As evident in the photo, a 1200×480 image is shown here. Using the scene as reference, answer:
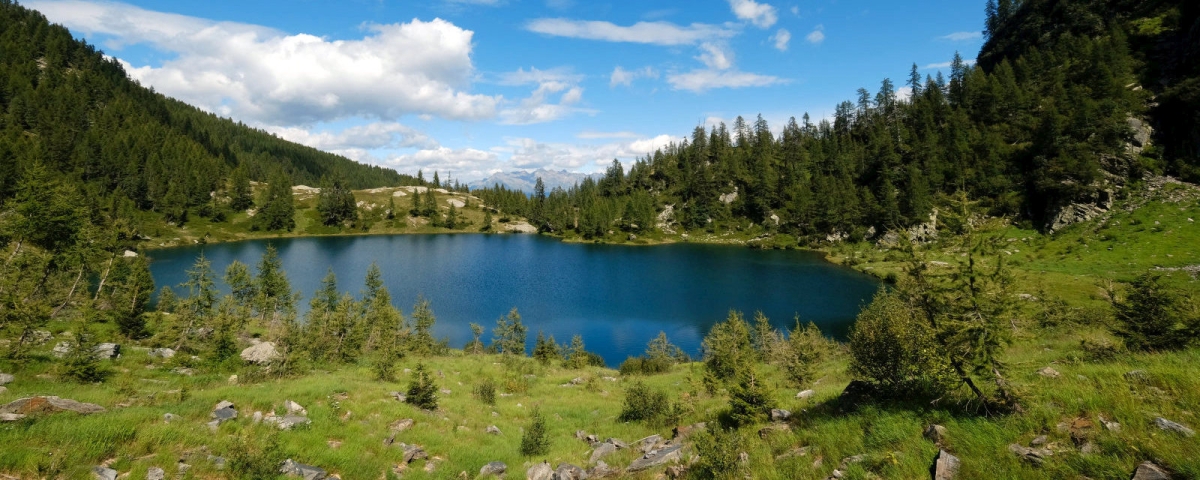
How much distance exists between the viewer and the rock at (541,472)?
13172mm

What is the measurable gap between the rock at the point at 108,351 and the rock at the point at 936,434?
1350 inches

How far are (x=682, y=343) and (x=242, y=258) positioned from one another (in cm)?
11037

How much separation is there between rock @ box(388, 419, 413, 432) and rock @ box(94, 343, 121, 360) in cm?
1777

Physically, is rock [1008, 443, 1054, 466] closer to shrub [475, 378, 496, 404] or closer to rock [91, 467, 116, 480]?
rock [91, 467, 116, 480]

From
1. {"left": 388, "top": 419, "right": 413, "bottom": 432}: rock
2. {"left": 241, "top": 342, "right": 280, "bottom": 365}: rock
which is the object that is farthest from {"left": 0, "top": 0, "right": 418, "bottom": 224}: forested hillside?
{"left": 388, "top": 419, "right": 413, "bottom": 432}: rock

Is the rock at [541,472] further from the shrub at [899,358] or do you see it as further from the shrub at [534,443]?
the shrub at [899,358]

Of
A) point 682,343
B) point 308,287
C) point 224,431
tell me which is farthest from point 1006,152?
point 308,287

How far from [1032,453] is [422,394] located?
2021cm

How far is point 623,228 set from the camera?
172 metres

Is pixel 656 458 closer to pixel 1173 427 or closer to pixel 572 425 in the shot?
pixel 572 425

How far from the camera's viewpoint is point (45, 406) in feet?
34.9

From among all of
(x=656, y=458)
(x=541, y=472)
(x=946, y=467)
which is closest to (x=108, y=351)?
(x=541, y=472)

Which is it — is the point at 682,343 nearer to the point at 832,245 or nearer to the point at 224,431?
the point at 224,431

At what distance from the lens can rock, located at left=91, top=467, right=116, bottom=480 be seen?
8578 millimetres
